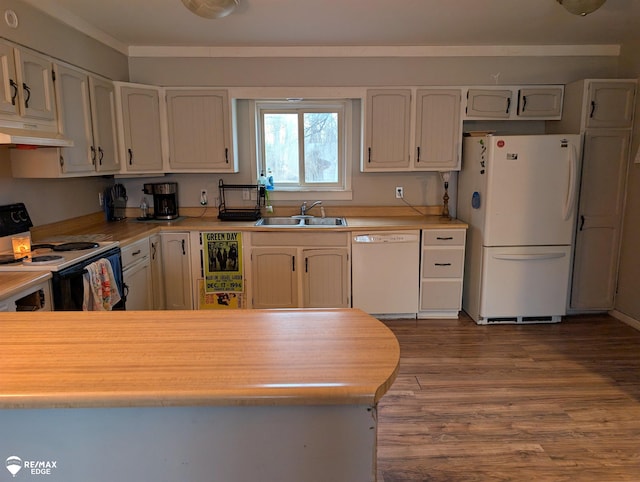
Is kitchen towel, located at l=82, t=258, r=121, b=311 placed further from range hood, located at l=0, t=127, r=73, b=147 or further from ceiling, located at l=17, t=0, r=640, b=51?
ceiling, located at l=17, t=0, r=640, b=51

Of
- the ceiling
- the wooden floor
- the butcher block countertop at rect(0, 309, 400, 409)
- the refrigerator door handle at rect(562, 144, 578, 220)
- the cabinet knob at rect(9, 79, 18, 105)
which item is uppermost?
the ceiling

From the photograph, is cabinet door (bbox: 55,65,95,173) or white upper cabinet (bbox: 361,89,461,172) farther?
white upper cabinet (bbox: 361,89,461,172)

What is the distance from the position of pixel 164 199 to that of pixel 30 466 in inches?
124

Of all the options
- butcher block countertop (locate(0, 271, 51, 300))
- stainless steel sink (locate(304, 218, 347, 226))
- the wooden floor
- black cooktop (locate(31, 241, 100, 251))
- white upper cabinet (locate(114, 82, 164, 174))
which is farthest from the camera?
stainless steel sink (locate(304, 218, 347, 226))

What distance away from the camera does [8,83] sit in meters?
2.29

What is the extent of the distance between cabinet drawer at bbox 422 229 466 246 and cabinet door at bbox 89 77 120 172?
8.62 ft

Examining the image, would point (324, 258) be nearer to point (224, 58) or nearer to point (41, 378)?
point (224, 58)

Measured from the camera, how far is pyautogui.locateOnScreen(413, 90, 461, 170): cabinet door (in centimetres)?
376

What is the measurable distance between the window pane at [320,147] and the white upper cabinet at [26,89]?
84.7 inches

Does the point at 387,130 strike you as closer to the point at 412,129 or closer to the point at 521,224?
the point at 412,129

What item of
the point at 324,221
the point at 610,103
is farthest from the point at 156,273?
the point at 610,103

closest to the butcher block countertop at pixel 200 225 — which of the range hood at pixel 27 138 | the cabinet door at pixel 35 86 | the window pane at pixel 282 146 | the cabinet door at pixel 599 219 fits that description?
the window pane at pixel 282 146

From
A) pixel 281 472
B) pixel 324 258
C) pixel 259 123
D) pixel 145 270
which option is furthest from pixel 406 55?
pixel 281 472

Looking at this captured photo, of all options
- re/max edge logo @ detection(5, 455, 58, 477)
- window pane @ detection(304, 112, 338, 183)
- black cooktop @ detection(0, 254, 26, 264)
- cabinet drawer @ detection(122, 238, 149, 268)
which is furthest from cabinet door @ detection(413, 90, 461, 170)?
re/max edge logo @ detection(5, 455, 58, 477)
